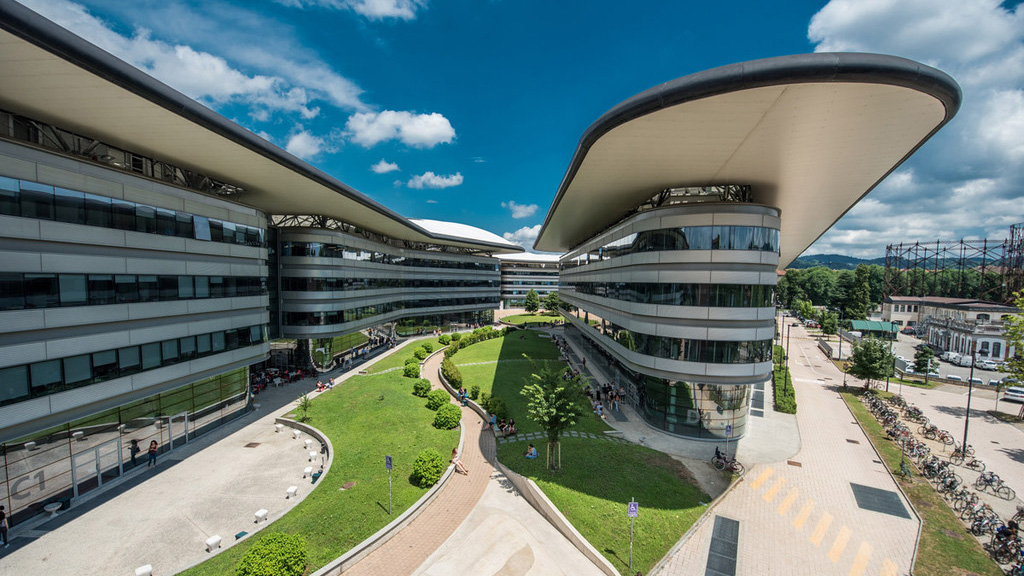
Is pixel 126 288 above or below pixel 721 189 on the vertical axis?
below

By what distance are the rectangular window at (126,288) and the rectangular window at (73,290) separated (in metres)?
1.20

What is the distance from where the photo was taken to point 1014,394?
113 feet

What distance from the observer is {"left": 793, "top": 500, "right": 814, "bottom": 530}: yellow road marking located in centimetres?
1432

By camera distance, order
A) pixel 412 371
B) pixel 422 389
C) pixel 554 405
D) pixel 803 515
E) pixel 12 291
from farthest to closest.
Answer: pixel 412 371
pixel 422 389
pixel 554 405
pixel 803 515
pixel 12 291

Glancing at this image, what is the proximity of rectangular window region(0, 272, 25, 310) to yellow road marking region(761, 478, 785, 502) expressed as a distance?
30248 millimetres

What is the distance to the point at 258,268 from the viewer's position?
2511 cm

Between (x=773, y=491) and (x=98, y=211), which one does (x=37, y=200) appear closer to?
(x=98, y=211)

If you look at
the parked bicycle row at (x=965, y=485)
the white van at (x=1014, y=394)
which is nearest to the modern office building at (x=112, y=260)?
the parked bicycle row at (x=965, y=485)

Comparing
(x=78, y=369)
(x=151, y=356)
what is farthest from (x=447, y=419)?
(x=78, y=369)

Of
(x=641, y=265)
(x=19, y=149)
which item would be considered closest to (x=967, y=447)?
(x=641, y=265)

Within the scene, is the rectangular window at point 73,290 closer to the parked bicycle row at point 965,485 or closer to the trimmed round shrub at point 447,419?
the trimmed round shrub at point 447,419

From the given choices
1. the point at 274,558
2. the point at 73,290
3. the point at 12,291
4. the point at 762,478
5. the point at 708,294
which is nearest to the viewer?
the point at 274,558

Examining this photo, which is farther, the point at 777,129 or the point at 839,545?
the point at 777,129

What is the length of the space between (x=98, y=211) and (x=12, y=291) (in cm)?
436
